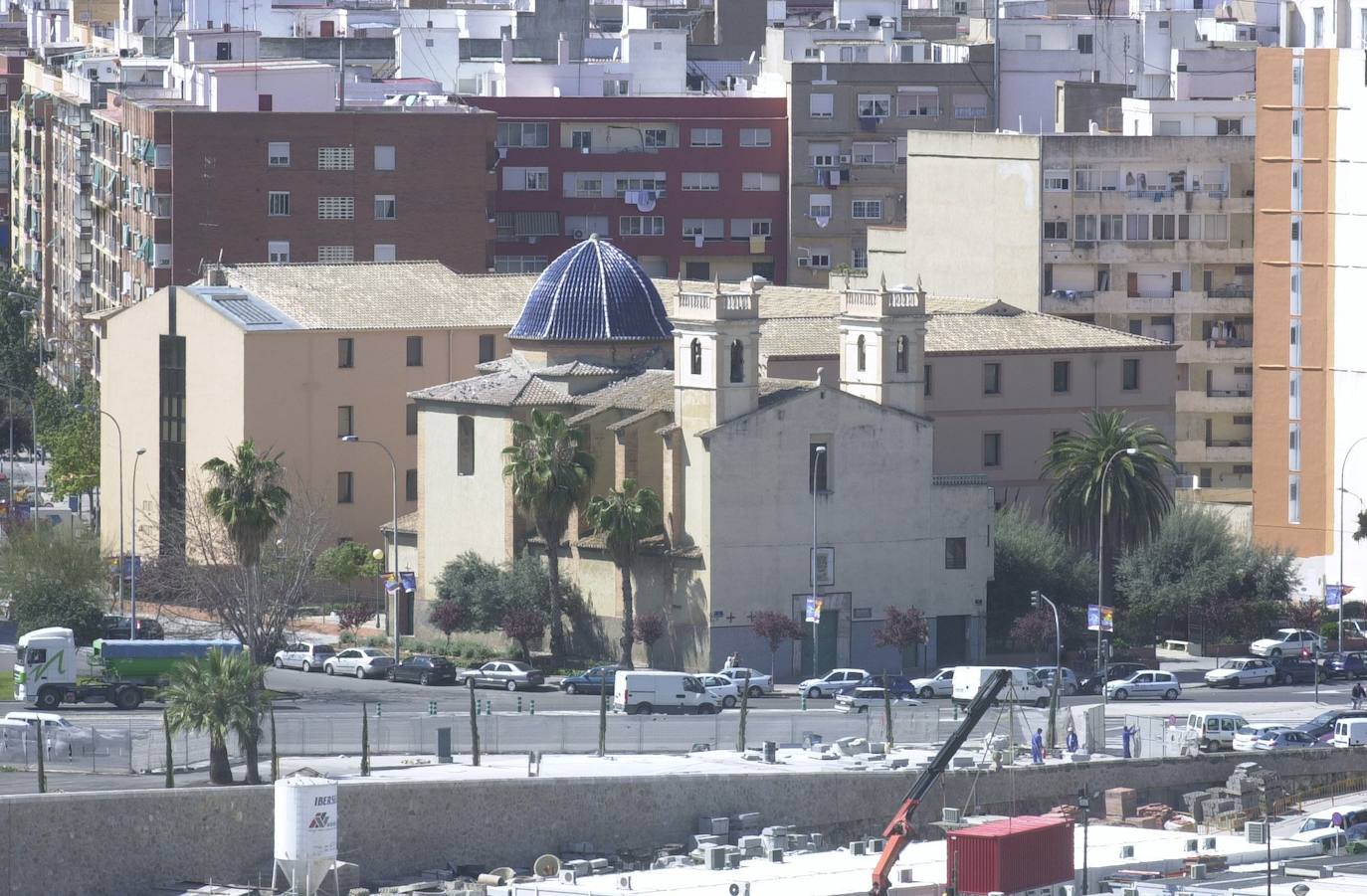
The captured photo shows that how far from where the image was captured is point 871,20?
184 meters

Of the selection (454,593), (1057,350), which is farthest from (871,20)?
(454,593)

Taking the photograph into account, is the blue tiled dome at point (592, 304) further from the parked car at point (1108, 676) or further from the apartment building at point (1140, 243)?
the apartment building at point (1140, 243)

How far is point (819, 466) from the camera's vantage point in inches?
4178

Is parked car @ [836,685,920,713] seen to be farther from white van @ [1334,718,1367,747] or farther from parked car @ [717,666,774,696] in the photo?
white van @ [1334,718,1367,747]

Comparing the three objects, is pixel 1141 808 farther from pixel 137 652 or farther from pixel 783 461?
pixel 137 652

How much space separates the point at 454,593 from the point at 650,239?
2224 inches

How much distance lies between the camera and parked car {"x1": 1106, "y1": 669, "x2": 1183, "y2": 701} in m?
103

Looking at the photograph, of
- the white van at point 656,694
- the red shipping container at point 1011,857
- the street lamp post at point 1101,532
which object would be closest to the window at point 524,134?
the street lamp post at point 1101,532

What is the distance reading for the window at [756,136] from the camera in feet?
541

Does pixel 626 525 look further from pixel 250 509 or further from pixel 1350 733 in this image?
pixel 1350 733

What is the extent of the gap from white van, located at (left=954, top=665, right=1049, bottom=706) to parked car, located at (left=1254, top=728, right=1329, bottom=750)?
661 cm

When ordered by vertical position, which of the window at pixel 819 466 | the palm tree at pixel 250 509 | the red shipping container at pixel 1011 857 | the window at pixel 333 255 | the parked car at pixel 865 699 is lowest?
the red shipping container at pixel 1011 857

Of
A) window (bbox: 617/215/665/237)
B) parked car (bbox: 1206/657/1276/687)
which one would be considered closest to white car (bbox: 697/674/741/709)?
parked car (bbox: 1206/657/1276/687)

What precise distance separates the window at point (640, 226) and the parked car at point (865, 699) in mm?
65609
